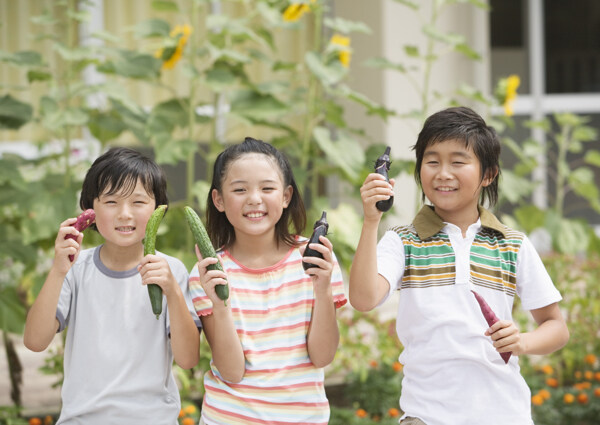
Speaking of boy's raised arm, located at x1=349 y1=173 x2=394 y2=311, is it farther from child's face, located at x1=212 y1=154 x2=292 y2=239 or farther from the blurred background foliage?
the blurred background foliage

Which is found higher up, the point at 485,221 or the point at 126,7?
the point at 126,7

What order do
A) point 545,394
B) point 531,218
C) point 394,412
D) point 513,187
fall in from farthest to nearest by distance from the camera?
point 531,218 → point 513,187 → point 545,394 → point 394,412

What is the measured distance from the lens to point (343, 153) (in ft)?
14.4

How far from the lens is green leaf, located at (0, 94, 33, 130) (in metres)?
3.76

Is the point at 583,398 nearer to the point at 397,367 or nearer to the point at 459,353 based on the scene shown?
the point at 397,367

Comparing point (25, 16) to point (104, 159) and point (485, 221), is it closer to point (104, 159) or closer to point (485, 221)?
point (104, 159)

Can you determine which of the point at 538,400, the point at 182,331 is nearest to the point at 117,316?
the point at 182,331

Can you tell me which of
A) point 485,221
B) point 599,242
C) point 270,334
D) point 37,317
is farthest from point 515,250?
point 599,242

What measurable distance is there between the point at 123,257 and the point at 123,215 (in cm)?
14

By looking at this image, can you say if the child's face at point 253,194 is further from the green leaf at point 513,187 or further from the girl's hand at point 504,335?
the green leaf at point 513,187

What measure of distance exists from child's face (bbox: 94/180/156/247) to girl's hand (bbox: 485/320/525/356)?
946 mm

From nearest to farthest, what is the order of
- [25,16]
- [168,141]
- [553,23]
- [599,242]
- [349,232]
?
[168,141], [349,232], [599,242], [25,16], [553,23]

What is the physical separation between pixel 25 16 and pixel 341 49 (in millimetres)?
3040

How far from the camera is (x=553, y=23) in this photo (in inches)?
295
